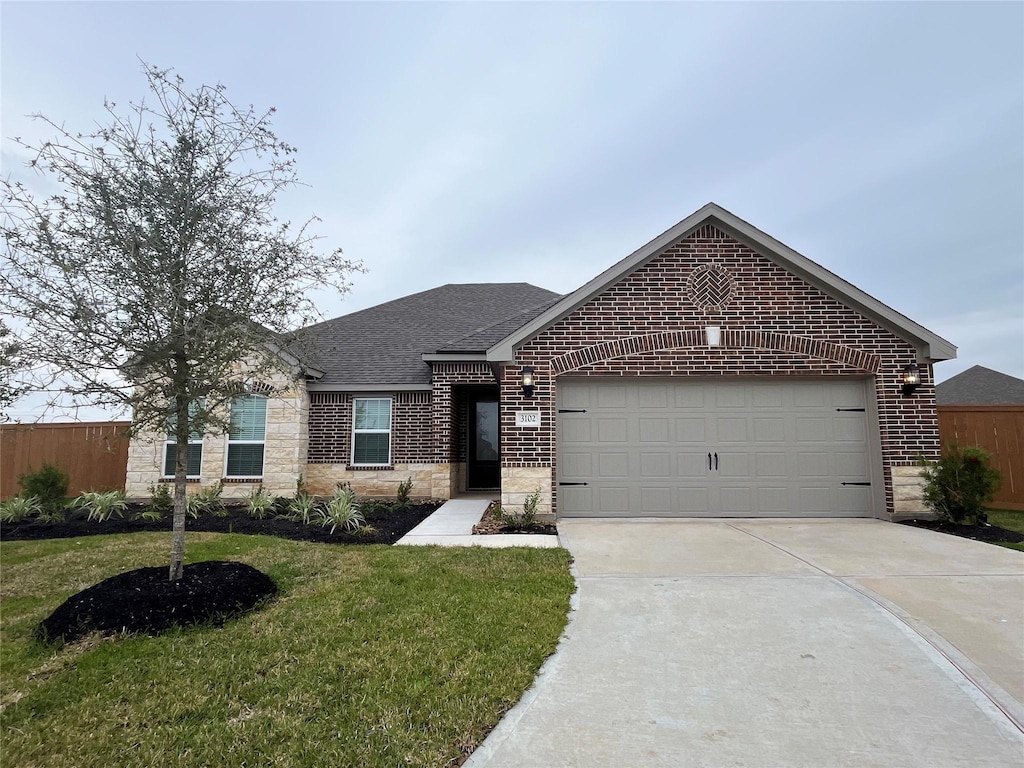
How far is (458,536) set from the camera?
7512mm

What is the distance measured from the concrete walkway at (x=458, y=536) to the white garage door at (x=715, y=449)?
1676mm

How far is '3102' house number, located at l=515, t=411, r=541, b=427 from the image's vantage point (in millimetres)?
8547

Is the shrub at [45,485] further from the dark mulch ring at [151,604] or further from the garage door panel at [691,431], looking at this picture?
the garage door panel at [691,431]

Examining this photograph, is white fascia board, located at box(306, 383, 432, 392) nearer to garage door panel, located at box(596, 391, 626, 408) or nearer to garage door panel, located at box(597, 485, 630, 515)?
garage door panel, located at box(596, 391, 626, 408)

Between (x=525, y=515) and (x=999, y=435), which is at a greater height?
(x=999, y=435)

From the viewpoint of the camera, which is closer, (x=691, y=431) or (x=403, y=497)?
(x=691, y=431)

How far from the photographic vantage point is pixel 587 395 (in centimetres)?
884

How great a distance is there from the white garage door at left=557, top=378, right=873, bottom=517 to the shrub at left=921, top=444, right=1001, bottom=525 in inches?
38.5

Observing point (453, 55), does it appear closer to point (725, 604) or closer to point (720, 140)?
point (720, 140)

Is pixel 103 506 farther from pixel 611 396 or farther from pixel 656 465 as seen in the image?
pixel 656 465

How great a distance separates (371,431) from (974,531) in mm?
11674

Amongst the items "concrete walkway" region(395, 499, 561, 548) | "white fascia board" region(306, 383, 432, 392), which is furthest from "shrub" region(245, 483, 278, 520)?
"concrete walkway" region(395, 499, 561, 548)

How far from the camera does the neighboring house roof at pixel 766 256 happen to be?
8523 mm

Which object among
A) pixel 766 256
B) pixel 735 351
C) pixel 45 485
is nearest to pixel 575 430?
pixel 735 351
